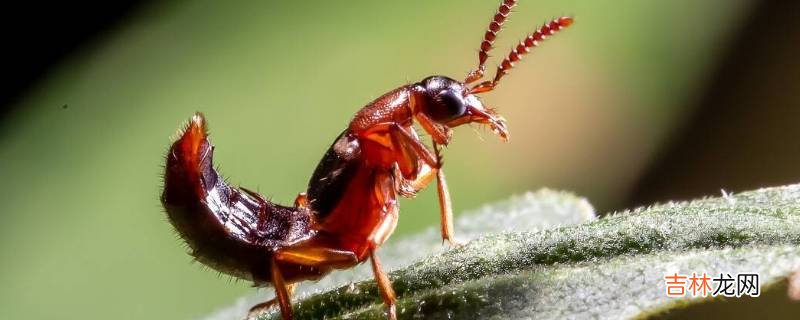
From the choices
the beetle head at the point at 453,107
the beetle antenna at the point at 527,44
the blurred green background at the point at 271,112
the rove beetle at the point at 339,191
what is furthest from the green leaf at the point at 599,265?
the blurred green background at the point at 271,112

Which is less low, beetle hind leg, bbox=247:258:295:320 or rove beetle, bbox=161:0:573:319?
rove beetle, bbox=161:0:573:319

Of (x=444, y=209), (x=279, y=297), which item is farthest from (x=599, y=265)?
(x=444, y=209)

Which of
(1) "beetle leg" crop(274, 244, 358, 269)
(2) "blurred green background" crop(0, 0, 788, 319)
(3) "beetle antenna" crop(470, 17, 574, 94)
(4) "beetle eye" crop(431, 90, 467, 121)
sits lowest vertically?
(1) "beetle leg" crop(274, 244, 358, 269)

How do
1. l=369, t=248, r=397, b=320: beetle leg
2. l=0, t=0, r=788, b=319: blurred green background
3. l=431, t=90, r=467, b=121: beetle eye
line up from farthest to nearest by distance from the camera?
l=0, t=0, r=788, b=319: blurred green background, l=431, t=90, r=467, b=121: beetle eye, l=369, t=248, r=397, b=320: beetle leg

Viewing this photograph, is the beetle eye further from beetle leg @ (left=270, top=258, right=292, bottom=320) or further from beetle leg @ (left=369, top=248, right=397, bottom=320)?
beetle leg @ (left=270, top=258, right=292, bottom=320)

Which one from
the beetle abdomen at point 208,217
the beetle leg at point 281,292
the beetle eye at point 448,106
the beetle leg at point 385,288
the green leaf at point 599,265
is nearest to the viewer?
the green leaf at point 599,265

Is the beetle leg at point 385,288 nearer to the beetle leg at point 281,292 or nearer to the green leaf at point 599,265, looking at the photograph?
the green leaf at point 599,265

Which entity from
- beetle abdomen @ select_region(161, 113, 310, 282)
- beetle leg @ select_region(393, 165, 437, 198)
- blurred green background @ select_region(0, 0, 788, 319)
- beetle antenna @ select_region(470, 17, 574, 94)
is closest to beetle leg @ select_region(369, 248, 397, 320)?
beetle abdomen @ select_region(161, 113, 310, 282)
